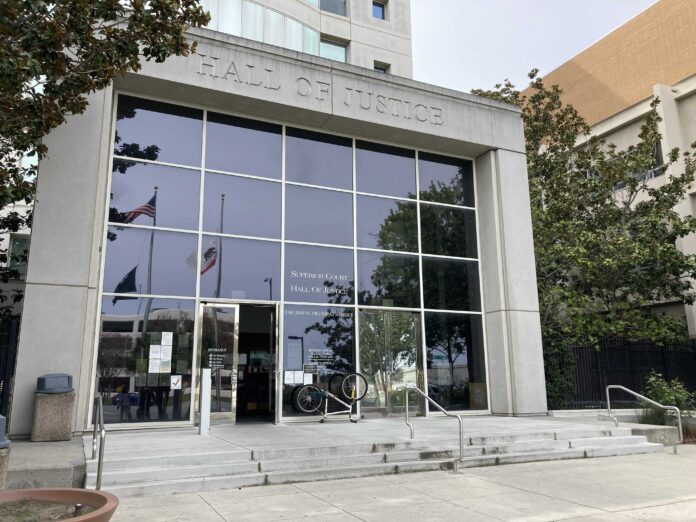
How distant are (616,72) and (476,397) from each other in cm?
2663

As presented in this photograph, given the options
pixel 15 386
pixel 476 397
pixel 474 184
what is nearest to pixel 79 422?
pixel 15 386

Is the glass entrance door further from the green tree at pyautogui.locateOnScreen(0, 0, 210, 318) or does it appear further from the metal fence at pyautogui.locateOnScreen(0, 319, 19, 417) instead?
the green tree at pyautogui.locateOnScreen(0, 0, 210, 318)

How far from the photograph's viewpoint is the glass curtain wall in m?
11.3

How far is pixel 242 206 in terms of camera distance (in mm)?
12781

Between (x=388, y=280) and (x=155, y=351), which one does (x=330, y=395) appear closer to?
(x=388, y=280)

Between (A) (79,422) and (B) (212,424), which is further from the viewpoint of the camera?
(B) (212,424)

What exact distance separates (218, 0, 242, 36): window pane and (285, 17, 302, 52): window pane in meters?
2.11

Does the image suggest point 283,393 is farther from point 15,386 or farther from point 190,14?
point 190,14

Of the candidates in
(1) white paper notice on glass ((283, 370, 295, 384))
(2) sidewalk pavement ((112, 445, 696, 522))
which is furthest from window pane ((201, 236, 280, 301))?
(2) sidewalk pavement ((112, 445, 696, 522))

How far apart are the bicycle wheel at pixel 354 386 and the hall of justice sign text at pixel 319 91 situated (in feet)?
20.9

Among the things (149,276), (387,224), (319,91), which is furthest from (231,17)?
(149,276)

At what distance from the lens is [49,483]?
22.9 ft

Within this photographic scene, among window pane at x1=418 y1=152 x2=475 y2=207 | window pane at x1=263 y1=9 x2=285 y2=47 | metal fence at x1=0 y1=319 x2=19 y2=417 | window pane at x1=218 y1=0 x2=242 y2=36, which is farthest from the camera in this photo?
window pane at x1=263 y1=9 x2=285 y2=47

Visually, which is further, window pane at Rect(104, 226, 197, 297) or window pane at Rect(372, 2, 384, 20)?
window pane at Rect(372, 2, 384, 20)
